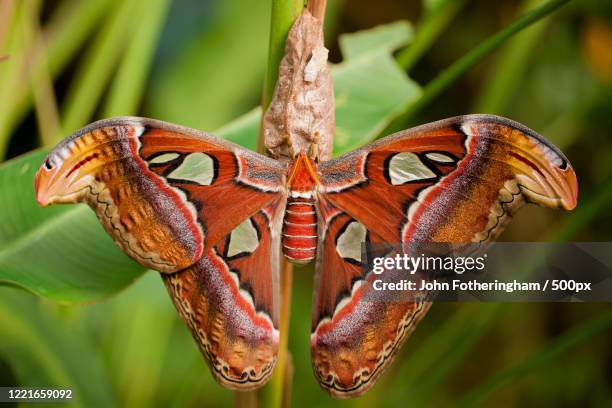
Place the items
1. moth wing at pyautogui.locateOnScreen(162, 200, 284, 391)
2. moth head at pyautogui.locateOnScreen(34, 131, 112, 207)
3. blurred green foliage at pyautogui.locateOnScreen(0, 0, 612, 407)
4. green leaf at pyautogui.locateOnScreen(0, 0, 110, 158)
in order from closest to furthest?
moth head at pyautogui.locateOnScreen(34, 131, 112, 207) < moth wing at pyautogui.locateOnScreen(162, 200, 284, 391) < blurred green foliage at pyautogui.locateOnScreen(0, 0, 612, 407) < green leaf at pyautogui.locateOnScreen(0, 0, 110, 158)

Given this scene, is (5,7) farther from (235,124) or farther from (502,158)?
(502,158)

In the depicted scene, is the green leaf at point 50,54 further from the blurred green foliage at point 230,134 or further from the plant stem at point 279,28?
the plant stem at point 279,28

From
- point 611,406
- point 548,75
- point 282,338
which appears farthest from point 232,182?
point 548,75

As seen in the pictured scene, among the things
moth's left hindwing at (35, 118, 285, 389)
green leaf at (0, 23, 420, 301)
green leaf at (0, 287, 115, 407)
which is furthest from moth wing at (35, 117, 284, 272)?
green leaf at (0, 287, 115, 407)

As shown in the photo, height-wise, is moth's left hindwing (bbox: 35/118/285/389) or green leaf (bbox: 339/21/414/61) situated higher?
green leaf (bbox: 339/21/414/61)

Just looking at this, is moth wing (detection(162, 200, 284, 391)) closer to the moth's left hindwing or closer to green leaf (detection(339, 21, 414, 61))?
the moth's left hindwing

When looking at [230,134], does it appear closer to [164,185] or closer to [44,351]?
[164,185]

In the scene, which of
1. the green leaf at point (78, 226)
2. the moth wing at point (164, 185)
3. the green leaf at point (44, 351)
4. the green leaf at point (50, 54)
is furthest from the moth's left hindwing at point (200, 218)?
the green leaf at point (50, 54)

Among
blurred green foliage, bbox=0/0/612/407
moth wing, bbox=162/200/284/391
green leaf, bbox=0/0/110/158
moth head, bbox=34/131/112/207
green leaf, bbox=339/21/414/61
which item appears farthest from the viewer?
green leaf, bbox=0/0/110/158
